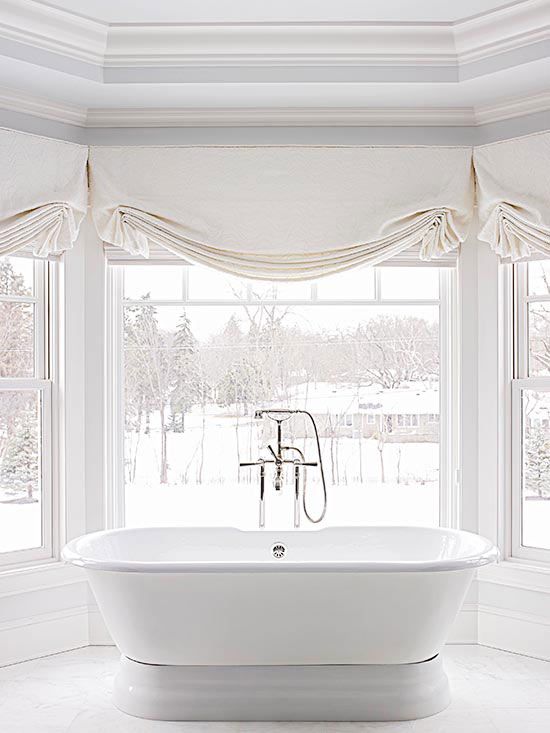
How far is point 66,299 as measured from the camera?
3.71 meters

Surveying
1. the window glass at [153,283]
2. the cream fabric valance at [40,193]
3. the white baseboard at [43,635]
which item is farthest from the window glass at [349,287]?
the white baseboard at [43,635]

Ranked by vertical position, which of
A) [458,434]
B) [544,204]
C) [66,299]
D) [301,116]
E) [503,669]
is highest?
[301,116]

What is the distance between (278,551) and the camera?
3605 millimetres

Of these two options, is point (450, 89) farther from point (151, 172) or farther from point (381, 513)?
point (381, 513)

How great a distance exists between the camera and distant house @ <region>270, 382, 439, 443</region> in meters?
3.92

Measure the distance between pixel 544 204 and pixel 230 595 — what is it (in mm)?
2081

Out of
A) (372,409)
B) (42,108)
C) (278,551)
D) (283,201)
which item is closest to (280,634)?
(278,551)

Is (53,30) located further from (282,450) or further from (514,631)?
(514,631)

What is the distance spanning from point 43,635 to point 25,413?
1.01 metres

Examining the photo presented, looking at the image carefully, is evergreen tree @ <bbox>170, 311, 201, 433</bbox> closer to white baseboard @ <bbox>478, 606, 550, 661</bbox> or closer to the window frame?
the window frame

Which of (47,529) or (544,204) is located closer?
(544,204)

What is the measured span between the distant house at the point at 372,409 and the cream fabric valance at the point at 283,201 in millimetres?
629

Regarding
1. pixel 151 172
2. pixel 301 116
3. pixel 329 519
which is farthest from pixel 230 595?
pixel 301 116

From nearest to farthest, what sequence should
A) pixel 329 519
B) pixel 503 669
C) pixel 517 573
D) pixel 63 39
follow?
pixel 63 39 < pixel 503 669 < pixel 517 573 < pixel 329 519
